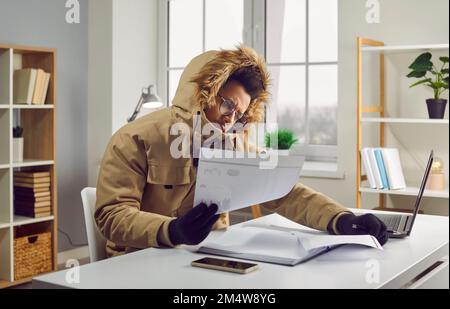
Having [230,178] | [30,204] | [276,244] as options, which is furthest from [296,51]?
[230,178]

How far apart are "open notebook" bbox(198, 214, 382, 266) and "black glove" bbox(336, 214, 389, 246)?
0.24 ft

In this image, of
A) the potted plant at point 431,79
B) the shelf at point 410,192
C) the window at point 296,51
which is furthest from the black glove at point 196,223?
the window at point 296,51

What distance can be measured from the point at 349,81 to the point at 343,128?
Result: 279mm

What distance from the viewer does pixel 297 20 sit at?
3.97m

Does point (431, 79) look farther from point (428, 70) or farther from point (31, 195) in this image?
point (31, 195)

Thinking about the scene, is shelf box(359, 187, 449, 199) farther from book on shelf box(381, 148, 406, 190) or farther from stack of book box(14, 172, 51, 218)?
stack of book box(14, 172, 51, 218)

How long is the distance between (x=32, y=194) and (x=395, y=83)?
2165mm

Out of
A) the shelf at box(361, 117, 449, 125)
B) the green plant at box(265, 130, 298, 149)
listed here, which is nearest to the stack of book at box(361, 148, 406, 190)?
the shelf at box(361, 117, 449, 125)

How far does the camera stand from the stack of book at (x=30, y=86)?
3.50m

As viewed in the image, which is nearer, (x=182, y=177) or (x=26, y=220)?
(x=182, y=177)

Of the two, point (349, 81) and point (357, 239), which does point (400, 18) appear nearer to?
point (349, 81)

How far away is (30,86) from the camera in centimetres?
350
